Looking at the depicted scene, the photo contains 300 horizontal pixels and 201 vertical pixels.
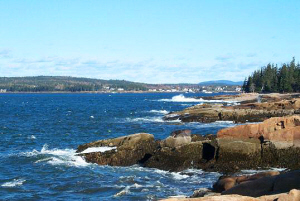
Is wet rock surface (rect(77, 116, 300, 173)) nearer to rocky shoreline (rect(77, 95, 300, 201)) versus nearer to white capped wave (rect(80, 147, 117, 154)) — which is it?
rocky shoreline (rect(77, 95, 300, 201))

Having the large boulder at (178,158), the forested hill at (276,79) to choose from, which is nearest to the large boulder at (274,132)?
the large boulder at (178,158)

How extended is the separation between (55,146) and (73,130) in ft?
50.8

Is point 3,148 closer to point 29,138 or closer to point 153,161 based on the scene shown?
point 29,138

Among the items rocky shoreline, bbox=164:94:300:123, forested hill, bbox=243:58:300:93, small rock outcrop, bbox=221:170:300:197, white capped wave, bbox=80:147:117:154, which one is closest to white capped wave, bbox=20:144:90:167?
white capped wave, bbox=80:147:117:154

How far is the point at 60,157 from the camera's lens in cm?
3284

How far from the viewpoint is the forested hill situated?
438 feet

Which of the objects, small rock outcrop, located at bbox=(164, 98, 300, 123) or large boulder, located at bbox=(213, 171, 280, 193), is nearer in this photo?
large boulder, located at bbox=(213, 171, 280, 193)

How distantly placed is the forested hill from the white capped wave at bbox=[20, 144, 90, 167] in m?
109

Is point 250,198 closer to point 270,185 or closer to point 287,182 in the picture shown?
point 287,182

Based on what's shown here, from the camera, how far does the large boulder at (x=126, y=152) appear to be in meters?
29.8

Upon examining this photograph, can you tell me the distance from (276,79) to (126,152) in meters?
120

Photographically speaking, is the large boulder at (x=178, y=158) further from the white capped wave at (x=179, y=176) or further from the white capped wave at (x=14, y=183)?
the white capped wave at (x=14, y=183)

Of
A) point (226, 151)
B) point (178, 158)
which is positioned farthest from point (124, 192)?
point (226, 151)

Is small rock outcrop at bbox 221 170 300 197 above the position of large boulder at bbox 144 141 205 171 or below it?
above
